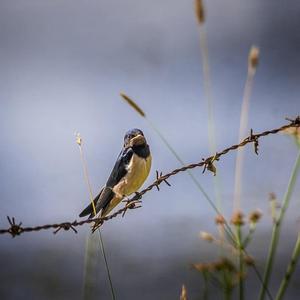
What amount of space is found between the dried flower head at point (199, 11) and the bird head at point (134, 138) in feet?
4.49

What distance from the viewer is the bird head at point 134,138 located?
146 inches

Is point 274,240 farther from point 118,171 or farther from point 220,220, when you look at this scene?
point 118,171

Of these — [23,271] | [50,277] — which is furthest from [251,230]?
[23,271]

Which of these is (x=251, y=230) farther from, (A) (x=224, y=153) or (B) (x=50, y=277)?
(B) (x=50, y=277)

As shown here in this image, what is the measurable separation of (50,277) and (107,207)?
5.05 m

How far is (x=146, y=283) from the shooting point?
8.93m

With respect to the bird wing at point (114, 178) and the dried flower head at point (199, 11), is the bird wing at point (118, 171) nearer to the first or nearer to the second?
the bird wing at point (114, 178)

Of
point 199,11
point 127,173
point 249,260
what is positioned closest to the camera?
point 249,260

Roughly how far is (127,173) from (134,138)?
176mm

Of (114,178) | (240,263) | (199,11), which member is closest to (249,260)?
(240,263)

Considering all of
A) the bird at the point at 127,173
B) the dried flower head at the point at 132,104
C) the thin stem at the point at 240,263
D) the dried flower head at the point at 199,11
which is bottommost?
the thin stem at the point at 240,263

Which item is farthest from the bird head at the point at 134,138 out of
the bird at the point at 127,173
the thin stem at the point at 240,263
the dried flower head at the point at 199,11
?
the thin stem at the point at 240,263

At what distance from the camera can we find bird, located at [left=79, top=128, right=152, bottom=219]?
358cm

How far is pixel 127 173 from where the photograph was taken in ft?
12.1
